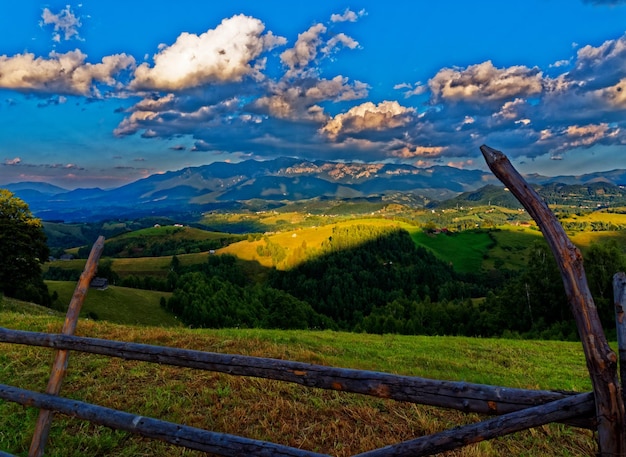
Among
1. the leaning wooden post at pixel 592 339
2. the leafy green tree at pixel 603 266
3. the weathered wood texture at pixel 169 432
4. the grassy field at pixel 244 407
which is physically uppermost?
the leaning wooden post at pixel 592 339

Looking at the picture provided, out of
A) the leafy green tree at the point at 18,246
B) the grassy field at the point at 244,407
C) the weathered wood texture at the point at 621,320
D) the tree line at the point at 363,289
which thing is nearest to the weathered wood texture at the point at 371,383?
the weathered wood texture at the point at 621,320

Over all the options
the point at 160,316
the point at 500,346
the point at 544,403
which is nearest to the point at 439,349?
the point at 500,346

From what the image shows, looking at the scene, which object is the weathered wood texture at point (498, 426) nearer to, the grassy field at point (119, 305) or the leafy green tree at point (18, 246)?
the leafy green tree at point (18, 246)

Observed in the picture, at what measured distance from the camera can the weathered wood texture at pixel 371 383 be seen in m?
3.83

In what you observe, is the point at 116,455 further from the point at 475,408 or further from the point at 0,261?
the point at 0,261

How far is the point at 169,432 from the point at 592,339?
5.03 m

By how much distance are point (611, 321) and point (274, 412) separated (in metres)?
36.1

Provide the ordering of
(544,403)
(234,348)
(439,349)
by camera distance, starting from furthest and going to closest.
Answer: (439,349) → (234,348) → (544,403)

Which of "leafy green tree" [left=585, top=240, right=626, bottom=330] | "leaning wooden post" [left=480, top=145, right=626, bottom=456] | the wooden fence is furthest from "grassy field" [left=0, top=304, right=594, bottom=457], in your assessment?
"leafy green tree" [left=585, top=240, right=626, bottom=330]

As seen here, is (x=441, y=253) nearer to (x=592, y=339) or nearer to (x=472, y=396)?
(x=472, y=396)

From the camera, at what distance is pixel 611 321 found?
31.5 metres

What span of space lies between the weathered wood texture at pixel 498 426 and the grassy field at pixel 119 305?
5149cm

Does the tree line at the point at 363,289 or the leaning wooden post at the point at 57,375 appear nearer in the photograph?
the leaning wooden post at the point at 57,375

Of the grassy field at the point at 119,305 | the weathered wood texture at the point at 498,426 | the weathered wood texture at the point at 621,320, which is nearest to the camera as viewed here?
the weathered wood texture at the point at 621,320
